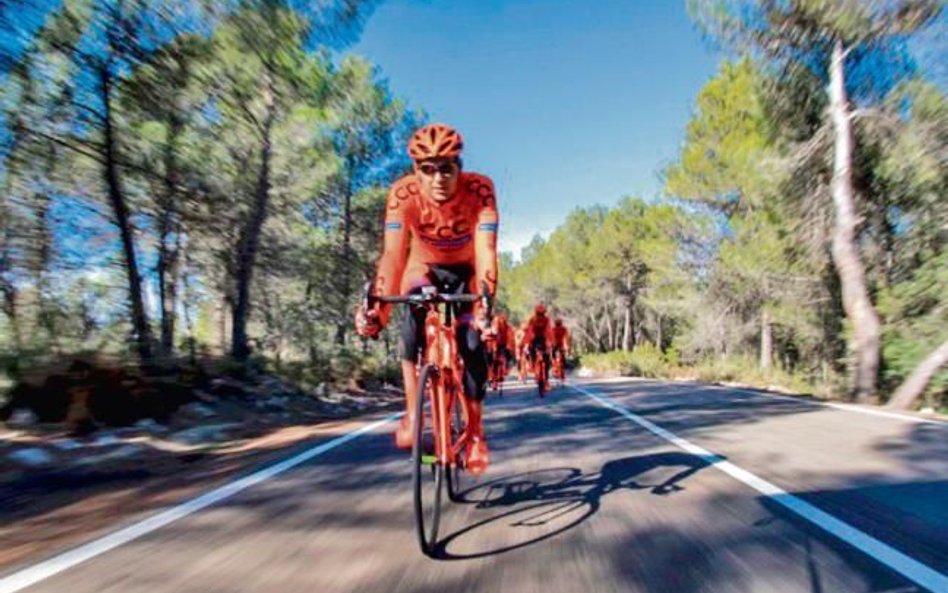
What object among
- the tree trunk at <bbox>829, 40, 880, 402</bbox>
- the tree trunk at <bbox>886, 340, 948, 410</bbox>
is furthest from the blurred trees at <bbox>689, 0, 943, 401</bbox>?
the tree trunk at <bbox>886, 340, 948, 410</bbox>

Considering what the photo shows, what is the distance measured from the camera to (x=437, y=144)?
3975mm

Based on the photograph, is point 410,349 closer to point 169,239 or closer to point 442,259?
point 442,259

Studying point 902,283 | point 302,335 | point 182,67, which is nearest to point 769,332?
point 902,283

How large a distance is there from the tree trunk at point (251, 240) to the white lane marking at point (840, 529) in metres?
10.4

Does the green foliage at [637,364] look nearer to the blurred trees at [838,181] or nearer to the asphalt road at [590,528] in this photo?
the blurred trees at [838,181]

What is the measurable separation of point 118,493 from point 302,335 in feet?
61.1

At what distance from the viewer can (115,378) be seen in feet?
28.8

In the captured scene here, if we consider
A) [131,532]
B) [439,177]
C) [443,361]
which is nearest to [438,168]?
[439,177]

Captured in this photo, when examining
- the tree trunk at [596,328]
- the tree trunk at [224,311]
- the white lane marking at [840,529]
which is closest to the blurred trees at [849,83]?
the white lane marking at [840,529]

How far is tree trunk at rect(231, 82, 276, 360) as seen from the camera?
530 inches

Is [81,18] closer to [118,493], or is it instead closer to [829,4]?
[118,493]

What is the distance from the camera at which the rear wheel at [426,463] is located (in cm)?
312

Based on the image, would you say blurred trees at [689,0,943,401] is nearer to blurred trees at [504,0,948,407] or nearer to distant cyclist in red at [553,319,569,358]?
blurred trees at [504,0,948,407]

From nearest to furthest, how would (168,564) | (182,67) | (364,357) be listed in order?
(168,564) < (182,67) < (364,357)
